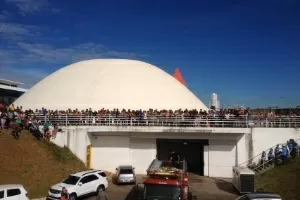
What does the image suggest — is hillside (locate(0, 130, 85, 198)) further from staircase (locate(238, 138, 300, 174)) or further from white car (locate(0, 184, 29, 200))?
staircase (locate(238, 138, 300, 174))

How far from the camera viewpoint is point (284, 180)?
23.6 m

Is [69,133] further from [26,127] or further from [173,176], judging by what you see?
[173,176]

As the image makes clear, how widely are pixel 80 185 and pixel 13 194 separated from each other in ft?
15.0

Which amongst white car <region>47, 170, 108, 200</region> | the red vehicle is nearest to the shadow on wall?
white car <region>47, 170, 108, 200</region>

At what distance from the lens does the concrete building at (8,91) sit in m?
55.7

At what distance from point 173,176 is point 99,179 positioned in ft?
27.4

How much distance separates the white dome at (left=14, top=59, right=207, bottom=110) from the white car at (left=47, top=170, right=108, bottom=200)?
15.9 meters

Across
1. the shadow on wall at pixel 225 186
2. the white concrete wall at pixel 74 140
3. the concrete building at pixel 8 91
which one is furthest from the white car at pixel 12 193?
the concrete building at pixel 8 91

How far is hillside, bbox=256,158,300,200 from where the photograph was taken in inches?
861

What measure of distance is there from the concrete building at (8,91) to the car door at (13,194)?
38792 millimetres

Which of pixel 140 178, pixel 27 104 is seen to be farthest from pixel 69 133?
pixel 27 104

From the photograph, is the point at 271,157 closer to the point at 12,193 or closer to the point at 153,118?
the point at 153,118

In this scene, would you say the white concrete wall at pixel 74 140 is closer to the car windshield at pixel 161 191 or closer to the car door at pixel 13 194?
the car door at pixel 13 194

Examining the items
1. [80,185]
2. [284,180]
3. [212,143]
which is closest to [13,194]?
[80,185]
